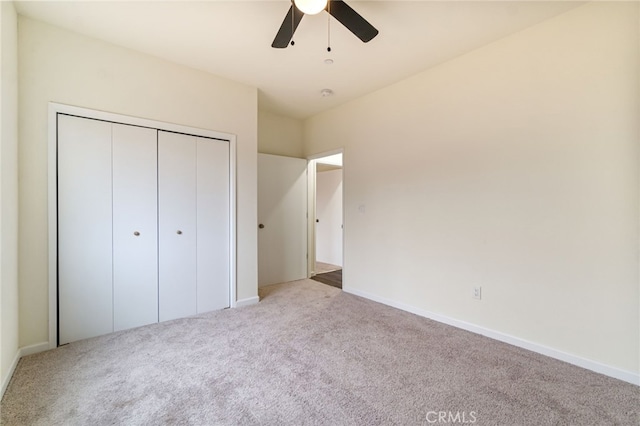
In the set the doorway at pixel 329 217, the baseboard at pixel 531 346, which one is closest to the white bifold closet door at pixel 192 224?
the baseboard at pixel 531 346

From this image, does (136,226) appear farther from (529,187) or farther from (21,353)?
(529,187)

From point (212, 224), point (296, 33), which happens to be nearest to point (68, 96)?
point (212, 224)

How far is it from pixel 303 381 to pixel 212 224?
2011 mm

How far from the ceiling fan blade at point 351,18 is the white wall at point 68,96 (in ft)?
6.10

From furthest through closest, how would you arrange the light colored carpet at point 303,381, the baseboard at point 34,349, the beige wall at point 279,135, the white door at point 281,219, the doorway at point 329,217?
1. the doorway at point 329,217
2. the beige wall at point 279,135
3. the white door at point 281,219
4. the baseboard at point 34,349
5. the light colored carpet at point 303,381

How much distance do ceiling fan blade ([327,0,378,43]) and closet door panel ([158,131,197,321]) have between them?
1996 mm

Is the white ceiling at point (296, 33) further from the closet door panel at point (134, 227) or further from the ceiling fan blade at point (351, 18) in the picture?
the closet door panel at point (134, 227)

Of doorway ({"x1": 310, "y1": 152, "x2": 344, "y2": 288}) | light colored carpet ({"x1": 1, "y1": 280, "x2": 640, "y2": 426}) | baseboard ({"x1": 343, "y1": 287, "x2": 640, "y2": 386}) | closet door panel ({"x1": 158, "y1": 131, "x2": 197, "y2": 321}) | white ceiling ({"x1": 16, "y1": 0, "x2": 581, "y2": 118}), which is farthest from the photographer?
doorway ({"x1": 310, "y1": 152, "x2": 344, "y2": 288})

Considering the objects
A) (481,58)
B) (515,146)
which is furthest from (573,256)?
(481,58)

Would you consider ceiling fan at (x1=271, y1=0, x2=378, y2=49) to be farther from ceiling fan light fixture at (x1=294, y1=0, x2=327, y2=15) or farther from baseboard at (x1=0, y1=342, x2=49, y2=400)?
baseboard at (x1=0, y1=342, x2=49, y2=400)

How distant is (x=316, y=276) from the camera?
4820 millimetres

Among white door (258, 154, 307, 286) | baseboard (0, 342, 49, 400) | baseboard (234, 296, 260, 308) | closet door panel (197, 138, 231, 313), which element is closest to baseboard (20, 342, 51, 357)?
baseboard (0, 342, 49, 400)

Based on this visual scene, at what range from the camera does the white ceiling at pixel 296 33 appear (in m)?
2.03

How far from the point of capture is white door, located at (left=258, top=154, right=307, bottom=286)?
165 inches
